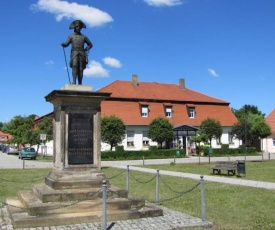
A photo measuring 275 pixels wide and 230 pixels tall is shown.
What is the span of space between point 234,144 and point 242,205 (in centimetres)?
4578

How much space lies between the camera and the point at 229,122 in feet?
181

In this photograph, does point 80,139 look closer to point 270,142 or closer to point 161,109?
point 161,109

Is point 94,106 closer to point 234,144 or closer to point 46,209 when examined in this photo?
point 46,209

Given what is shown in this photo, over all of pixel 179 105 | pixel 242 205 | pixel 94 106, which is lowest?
pixel 242 205

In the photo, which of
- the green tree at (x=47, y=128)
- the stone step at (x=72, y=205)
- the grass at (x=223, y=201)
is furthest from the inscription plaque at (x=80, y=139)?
the green tree at (x=47, y=128)

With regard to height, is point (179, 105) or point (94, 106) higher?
point (179, 105)

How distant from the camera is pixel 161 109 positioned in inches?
2046

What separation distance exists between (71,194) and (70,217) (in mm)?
831

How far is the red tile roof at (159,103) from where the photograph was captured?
48906 millimetres

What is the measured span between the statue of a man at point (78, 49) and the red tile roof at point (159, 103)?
3535cm

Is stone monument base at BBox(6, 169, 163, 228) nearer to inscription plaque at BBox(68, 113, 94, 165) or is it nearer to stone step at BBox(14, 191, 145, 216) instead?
stone step at BBox(14, 191, 145, 216)

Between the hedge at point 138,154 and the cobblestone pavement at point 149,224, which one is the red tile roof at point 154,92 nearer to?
the hedge at point 138,154

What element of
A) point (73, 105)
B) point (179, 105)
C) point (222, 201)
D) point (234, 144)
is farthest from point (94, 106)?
point (234, 144)

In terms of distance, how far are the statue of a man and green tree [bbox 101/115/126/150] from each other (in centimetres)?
3104
